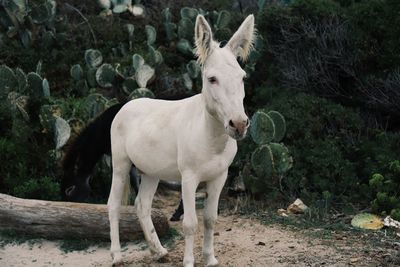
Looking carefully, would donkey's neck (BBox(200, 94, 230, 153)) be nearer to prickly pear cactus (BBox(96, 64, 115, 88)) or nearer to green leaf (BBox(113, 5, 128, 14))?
prickly pear cactus (BBox(96, 64, 115, 88))

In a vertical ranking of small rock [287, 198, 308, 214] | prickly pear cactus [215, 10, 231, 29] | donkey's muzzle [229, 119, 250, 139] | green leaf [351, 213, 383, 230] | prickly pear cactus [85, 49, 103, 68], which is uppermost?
donkey's muzzle [229, 119, 250, 139]

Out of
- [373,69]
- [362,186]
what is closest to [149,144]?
[362,186]

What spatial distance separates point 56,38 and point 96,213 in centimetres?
584

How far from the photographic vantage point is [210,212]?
5.47m

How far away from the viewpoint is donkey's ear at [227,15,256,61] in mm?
5117

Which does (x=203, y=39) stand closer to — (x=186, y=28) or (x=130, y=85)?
(x=130, y=85)

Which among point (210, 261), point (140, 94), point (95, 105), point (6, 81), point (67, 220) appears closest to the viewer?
point (210, 261)

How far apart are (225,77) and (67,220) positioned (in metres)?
2.84

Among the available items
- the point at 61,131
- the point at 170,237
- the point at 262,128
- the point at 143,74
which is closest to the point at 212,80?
the point at 170,237

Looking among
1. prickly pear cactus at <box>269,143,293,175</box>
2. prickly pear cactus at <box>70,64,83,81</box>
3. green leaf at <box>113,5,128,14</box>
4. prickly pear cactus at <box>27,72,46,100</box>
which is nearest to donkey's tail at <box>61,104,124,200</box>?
prickly pear cactus at <box>269,143,293,175</box>

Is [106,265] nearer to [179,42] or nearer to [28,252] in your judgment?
[28,252]

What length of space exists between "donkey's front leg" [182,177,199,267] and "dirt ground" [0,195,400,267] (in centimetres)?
60

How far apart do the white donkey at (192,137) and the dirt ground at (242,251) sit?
503 mm

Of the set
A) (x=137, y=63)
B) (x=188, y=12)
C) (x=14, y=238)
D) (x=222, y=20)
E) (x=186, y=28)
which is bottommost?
(x=14, y=238)
